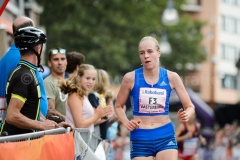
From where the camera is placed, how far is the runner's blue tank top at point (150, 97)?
366 inches

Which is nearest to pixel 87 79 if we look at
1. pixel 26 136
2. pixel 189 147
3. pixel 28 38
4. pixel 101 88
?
pixel 101 88

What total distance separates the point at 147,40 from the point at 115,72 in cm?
4049

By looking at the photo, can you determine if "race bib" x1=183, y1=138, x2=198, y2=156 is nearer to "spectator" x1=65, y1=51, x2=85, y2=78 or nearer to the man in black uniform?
"spectator" x1=65, y1=51, x2=85, y2=78

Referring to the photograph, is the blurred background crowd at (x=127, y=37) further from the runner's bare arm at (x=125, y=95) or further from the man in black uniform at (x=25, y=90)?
the man in black uniform at (x=25, y=90)

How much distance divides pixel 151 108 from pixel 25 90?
2.13m

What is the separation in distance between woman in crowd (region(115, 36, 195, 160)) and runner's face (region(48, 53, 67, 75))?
1.75 m

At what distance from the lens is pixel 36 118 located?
25.6 feet

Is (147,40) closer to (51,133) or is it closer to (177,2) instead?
(51,133)

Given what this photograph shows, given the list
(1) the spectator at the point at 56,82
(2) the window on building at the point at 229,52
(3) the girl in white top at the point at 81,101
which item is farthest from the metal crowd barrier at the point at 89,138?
(2) the window on building at the point at 229,52

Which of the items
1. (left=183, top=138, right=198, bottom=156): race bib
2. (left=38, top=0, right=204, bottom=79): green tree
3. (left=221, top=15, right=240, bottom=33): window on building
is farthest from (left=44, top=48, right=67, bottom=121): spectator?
(left=221, top=15, right=240, bottom=33): window on building

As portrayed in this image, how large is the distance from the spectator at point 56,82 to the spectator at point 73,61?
0.37 m

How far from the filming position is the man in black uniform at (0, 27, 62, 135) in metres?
7.50

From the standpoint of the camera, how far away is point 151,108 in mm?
9305

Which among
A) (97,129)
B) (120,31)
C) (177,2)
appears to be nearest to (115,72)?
(120,31)
